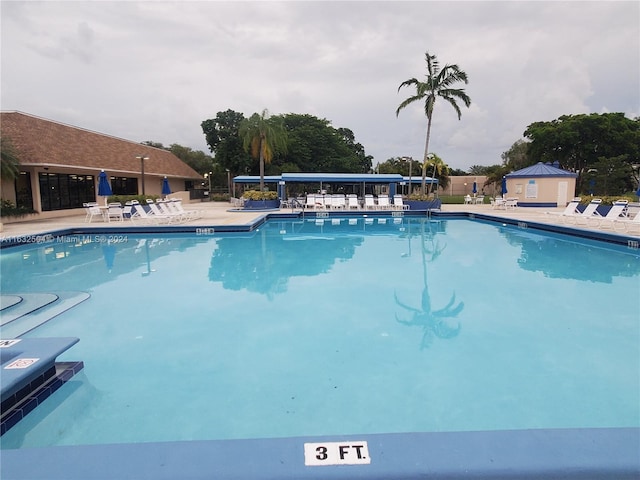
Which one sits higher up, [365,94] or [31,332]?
[365,94]

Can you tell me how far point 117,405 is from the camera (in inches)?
124

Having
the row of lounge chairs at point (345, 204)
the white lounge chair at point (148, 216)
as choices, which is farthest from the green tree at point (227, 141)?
the white lounge chair at point (148, 216)

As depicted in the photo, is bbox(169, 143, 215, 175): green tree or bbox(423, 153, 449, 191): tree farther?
bbox(169, 143, 215, 175): green tree

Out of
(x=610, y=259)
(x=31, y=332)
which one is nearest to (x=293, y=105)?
(x=610, y=259)

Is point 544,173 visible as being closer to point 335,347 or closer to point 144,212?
point 144,212

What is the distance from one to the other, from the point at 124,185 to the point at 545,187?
→ 2682cm

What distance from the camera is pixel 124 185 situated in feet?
83.5

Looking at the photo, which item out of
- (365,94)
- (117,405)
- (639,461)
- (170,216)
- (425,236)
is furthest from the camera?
(365,94)

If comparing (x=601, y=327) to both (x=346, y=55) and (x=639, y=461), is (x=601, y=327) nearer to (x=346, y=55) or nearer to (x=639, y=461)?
(x=639, y=461)

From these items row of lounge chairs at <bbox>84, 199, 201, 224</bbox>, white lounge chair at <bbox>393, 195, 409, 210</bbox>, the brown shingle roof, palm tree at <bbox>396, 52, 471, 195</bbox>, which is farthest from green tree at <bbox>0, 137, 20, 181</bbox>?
palm tree at <bbox>396, 52, 471, 195</bbox>

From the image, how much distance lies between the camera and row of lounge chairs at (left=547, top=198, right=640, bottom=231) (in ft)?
40.0

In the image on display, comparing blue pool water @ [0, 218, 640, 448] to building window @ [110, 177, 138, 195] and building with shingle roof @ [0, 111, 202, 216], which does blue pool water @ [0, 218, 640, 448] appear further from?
building window @ [110, 177, 138, 195]

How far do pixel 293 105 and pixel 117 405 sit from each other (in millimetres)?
32999

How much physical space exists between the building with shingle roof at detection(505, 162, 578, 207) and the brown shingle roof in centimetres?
2428
